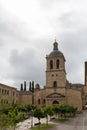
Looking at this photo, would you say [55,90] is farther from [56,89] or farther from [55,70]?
[55,70]

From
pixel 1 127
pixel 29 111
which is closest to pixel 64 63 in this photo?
pixel 29 111

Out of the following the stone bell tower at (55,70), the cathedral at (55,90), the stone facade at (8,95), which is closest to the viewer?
the stone facade at (8,95)

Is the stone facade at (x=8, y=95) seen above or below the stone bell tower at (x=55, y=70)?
below

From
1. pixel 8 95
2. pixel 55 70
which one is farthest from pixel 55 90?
pixel 8 95

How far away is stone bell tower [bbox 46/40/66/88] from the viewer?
84062mm

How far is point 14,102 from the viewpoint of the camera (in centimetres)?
8525

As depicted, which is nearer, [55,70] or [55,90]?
[55,90]

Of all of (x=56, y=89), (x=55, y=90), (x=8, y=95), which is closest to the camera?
(x=8, y=95)

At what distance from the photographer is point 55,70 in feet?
278

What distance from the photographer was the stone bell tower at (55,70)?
84062 mm

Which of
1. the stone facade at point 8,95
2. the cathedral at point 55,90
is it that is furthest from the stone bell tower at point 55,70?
the stone facade at point 8,95

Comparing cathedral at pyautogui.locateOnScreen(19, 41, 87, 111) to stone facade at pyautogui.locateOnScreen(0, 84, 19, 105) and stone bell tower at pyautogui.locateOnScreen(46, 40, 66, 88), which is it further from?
stone facade at pyautogui.locateOnScreen(0, 84, 19, 105)

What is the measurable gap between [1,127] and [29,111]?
5124 cm

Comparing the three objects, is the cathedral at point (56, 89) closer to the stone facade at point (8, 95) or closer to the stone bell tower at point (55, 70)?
the stone bell tower at point (55, 70)
